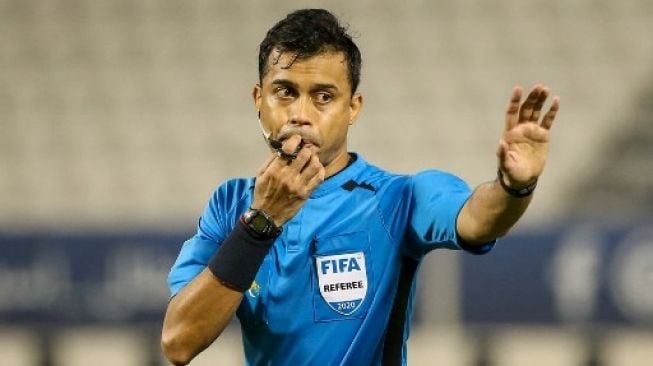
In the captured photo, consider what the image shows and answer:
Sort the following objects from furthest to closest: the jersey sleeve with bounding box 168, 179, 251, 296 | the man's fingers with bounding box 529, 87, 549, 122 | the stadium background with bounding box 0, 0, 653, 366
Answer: the stadium background with bounding box 0, 0, 653, 366
the jersey sleeve with bounding box 168, 179, 251, 296
the man's fingers with bounding box 529, 87, 549, 122

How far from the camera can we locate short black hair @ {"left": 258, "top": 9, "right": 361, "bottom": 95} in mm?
2926

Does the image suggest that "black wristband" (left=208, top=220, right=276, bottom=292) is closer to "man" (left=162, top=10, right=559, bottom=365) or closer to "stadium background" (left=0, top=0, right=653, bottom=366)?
"man" (left=162, top=10, right=559, bottom=365)

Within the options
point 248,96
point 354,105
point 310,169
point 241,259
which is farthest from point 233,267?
point 248,96

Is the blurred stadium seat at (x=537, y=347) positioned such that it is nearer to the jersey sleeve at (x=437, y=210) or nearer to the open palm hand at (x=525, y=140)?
the jersey sleeve at (x=437, y=210)

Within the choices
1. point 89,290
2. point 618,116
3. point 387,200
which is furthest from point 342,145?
point 618,116

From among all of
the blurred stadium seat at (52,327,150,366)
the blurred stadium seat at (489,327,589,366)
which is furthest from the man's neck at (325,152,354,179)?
the blurred stadium seat at (52,327,150,366)

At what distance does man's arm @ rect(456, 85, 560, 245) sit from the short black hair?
20.1 inches

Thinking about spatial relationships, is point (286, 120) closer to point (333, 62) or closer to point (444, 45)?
point (333, 62)

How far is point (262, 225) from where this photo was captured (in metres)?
2.71

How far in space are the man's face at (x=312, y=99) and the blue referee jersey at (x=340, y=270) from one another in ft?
0.48

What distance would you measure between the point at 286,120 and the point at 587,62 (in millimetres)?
5993

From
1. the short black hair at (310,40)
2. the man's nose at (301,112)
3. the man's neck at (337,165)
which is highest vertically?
the short black hair at (310,40)

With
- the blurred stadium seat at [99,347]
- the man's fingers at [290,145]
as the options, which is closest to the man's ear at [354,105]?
the man's fingers at [290,145]

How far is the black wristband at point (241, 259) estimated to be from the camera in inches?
106
